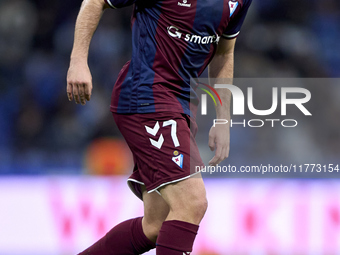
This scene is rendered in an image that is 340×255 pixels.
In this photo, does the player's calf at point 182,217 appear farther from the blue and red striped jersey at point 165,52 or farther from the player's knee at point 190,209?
the blue and red striped jersey at point 165,52

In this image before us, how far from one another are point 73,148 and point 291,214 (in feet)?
10.1

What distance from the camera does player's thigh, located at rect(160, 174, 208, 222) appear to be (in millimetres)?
1968

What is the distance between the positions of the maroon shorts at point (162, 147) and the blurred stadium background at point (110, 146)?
97cm

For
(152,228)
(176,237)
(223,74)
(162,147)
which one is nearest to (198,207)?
(176,237)

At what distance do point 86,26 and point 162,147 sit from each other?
579 millimetres

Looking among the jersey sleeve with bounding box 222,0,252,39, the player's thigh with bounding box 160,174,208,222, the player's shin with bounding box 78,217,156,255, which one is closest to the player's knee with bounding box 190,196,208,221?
the player's thigh with bounding box 160,174,208,222

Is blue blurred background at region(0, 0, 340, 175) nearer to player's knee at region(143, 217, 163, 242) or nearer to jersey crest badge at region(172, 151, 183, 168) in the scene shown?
player's knee at region(143, 217, 163, 242)

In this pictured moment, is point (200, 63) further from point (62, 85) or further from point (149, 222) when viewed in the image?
point (62, 85)

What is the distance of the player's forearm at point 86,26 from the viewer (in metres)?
2.04

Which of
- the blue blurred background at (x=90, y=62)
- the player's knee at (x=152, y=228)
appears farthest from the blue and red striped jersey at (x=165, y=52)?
the blue blurred background at (x=90, y=62)

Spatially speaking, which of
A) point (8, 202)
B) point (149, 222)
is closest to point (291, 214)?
point (149, 222)

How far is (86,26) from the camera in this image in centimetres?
206

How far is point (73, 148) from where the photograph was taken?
5793 mm

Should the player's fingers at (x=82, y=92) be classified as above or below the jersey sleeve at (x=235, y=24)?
below
